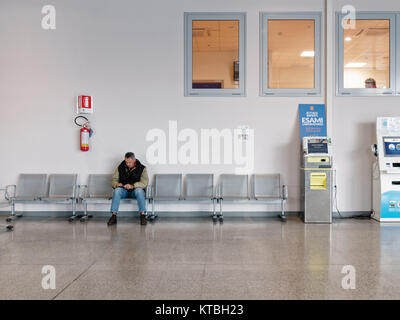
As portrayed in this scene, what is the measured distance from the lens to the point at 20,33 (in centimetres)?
584

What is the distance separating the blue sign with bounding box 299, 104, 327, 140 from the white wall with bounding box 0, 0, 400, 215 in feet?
0.43

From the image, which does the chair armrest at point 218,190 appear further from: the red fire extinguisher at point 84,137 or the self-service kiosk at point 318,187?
the red fire extinguisher at point 84,137

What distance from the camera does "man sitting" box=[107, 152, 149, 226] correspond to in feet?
17.4

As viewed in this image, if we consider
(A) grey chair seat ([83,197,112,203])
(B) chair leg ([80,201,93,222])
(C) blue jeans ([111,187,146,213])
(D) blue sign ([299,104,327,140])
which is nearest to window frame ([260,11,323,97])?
(D) blue sign ([299,104,327,140])

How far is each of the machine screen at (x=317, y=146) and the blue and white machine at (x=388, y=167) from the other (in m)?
0.85

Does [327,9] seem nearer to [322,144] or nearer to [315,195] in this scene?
[322,144]

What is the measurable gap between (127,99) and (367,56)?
13.9 feet

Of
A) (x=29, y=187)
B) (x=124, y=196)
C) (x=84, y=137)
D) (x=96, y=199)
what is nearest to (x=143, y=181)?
(x=124, y=196)

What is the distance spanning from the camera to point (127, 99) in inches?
230

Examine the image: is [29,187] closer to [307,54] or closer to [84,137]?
[84,137]

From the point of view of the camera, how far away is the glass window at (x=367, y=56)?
5.71 meters

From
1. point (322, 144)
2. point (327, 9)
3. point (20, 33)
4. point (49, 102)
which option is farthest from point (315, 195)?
point (20, 33)

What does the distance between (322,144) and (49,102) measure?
15.3ft

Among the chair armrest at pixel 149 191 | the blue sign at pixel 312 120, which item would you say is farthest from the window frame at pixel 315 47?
the chair armrest at pixel 149 191
